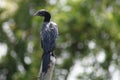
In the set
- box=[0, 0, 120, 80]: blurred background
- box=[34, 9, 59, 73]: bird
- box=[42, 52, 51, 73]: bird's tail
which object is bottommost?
box=[42, 52, 51, 73]: bird's tail

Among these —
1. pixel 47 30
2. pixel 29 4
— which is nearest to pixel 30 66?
pixel 29 4

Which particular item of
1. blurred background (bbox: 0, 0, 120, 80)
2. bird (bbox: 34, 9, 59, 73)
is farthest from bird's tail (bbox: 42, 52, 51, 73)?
blurred background (bbox: 0, 0, 120, 80)

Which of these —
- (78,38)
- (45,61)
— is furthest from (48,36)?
(78,38)

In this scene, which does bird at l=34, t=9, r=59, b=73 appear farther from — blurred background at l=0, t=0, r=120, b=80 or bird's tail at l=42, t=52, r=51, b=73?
blurred background at l=0, t=0, r=120, b=80

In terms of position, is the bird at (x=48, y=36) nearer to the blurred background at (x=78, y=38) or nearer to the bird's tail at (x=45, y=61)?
the bird's tail at (x=45, y=61)

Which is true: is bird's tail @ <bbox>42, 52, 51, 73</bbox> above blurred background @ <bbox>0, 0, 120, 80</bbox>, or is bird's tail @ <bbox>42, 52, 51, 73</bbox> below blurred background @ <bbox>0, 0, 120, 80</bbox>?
below

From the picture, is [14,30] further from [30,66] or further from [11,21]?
[30,66]

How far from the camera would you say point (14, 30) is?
1299 inches

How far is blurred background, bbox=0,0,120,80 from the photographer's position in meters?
30.3

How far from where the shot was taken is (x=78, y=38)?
31141mm

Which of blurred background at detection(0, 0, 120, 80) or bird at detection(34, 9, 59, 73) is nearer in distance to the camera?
bird at detection(34, 9, 59, 73)

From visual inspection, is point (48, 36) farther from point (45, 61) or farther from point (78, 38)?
point (78, 38)

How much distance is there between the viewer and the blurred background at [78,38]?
30.3m

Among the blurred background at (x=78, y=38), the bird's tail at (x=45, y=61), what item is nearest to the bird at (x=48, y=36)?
the bird's tail at (x=45, y=61)
